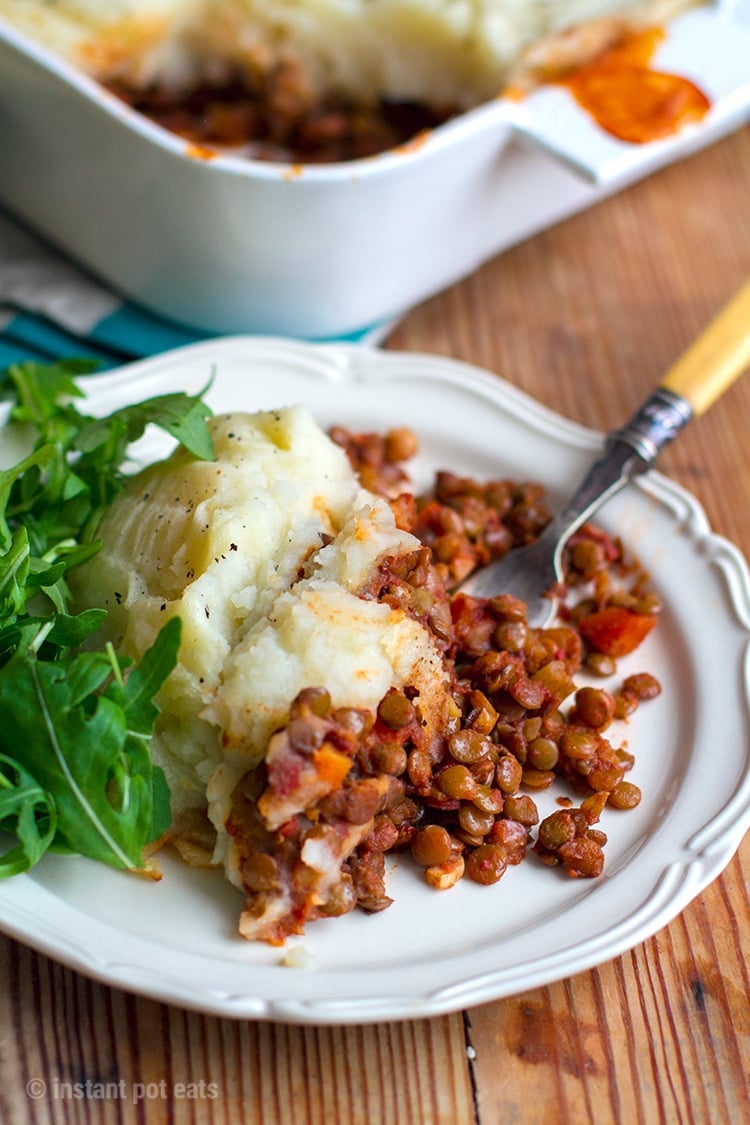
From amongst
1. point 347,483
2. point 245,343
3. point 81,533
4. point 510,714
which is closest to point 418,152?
point 245,343

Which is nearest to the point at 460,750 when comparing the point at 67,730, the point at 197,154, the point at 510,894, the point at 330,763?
the point at 510,894

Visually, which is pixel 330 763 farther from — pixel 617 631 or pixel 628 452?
pixel 628 452

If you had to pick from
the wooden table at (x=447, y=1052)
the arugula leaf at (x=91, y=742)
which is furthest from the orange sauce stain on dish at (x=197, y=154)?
the wooden table at (x=447, y=1052)

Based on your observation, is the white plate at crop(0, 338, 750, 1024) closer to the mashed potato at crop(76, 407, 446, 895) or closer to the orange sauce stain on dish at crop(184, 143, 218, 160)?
the mashed potato at crop(76, 407, 446, 895)

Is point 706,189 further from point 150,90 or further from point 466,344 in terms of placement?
point 150,90

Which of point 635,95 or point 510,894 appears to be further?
point 635,95

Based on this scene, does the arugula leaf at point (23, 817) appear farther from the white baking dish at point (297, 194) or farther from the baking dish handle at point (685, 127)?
the baking dish handle at point (685, 127)

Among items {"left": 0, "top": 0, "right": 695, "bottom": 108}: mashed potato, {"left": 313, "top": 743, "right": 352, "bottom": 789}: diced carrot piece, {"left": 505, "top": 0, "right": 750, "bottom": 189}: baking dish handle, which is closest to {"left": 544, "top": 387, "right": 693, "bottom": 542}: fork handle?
{"left": 505, "top": 0, "right": 750, "bottom": 189}: baking dish handle
